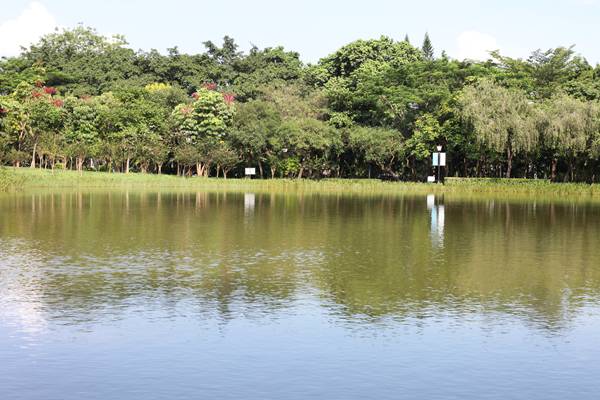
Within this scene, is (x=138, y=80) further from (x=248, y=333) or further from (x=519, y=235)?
(x=248, y=333)

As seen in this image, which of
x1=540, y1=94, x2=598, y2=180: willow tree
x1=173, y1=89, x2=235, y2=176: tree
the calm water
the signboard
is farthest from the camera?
x1=173, y1=89, x2=235, y2=176: tree

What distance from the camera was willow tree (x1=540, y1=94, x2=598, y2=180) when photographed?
2675 inches

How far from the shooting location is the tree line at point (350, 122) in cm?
7188

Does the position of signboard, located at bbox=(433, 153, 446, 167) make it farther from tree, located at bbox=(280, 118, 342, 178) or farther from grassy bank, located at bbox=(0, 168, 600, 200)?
tree, located at bbox=(280, 118, 342, 178)

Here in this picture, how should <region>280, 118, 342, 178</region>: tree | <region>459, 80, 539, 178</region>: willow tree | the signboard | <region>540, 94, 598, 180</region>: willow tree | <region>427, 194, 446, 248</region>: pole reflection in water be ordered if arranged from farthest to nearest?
<region>280, 118, 342, 178</region>: tree
the signboard
<region>459, 80, 539, 178</region>: willow tree
<region>540, 94, 598, 180</region>: willow tree
<region>427, 194, 446, 248</region>: pole reflection in water

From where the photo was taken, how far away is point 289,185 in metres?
77.1

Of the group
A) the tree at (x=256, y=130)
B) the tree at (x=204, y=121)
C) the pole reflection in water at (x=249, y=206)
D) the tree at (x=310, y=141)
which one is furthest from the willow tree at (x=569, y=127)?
the tree at (x=204, y=121)

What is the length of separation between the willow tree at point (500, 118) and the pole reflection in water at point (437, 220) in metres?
14.1

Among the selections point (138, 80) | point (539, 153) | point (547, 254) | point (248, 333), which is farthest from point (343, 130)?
point (248, 333)

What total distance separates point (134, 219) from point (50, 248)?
38.0ft

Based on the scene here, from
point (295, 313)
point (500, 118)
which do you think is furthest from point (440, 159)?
point (295, 313)

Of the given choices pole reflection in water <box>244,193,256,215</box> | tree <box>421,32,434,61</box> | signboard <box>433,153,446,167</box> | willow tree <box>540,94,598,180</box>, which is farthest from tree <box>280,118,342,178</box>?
tree <box>421,32,434,61</box>

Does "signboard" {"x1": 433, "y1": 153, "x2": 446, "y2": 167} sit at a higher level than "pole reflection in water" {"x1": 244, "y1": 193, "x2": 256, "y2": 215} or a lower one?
higher

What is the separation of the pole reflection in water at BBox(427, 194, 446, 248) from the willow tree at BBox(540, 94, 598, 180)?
16206 mm
